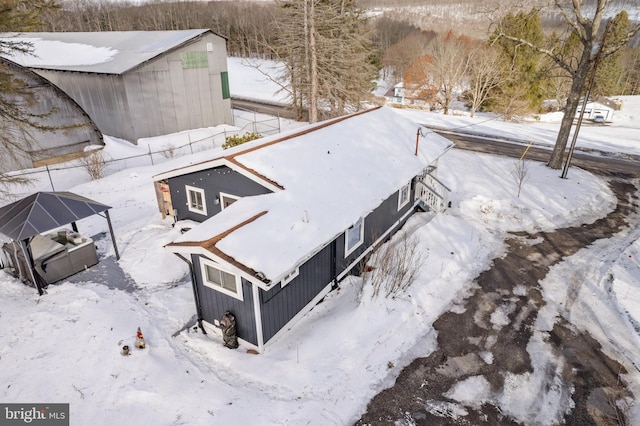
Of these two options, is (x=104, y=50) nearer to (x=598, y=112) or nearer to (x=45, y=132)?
(x=45, y=132)

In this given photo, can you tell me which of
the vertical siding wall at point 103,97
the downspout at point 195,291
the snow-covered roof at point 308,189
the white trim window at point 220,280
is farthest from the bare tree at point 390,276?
the vertical siding wall at point 103,97

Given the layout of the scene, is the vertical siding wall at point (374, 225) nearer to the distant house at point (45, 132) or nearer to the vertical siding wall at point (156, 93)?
the distant house at point (45, 132)

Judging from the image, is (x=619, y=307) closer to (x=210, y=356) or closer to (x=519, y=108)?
(x=210, y=356)

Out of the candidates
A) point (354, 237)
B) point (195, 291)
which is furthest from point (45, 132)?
point (354, 237)

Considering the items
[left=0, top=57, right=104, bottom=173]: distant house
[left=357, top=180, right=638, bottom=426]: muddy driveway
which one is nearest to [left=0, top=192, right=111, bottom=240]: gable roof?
[left=357, top=180, right=638, bottom=426]: muddy driveway

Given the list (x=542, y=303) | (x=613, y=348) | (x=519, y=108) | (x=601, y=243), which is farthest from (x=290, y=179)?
(x=519, y=108)
